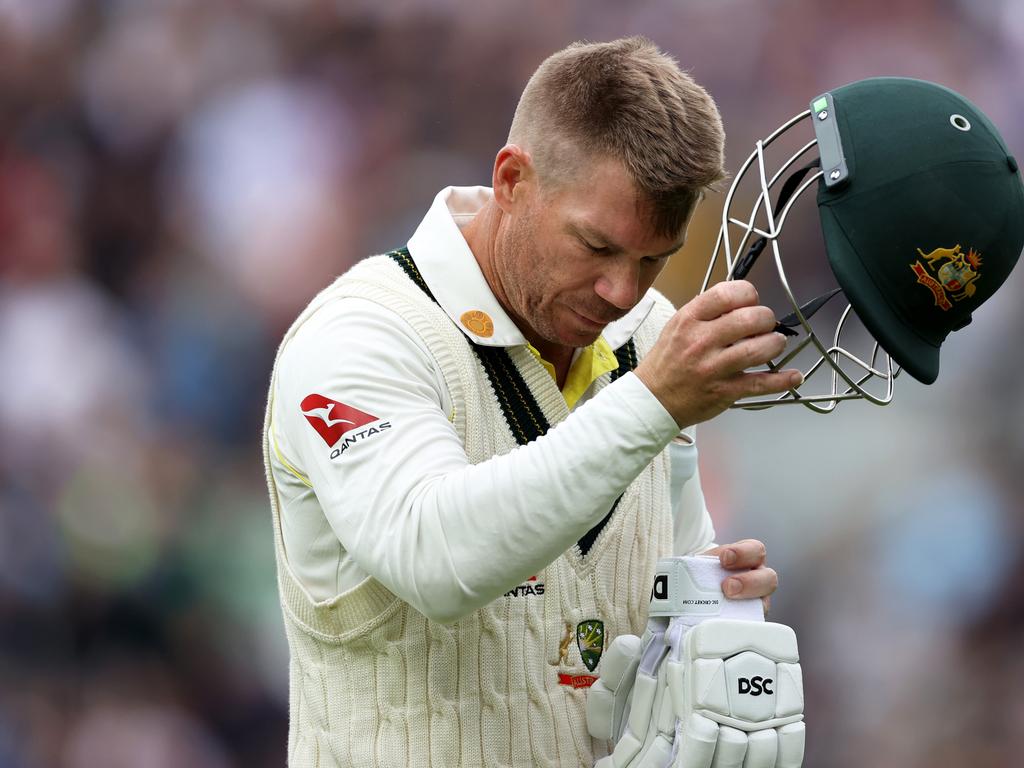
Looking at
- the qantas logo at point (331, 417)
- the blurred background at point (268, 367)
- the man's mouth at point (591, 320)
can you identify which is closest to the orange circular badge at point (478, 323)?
the man's mouth at point (591, 320)

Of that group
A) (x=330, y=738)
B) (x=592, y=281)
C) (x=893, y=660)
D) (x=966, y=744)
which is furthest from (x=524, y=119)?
(x=966, y=744)

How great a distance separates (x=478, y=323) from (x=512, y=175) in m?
0.21

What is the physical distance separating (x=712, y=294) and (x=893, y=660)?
2509mm

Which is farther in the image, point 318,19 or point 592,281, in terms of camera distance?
point 318,19

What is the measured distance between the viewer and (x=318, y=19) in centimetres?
366

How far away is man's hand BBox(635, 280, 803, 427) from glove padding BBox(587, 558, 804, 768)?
0.34 m

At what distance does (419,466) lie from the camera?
140 centimetres

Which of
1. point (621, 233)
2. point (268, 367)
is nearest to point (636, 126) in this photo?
point (621, 233)

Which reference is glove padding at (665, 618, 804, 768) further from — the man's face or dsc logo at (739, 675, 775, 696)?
the man's face

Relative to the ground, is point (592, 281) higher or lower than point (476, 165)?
lower

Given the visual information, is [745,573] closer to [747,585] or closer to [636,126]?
[747,585]

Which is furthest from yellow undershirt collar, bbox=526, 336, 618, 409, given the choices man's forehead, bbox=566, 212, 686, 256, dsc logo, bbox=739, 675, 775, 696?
dsc logo, bbox=739, 675, 775, 696

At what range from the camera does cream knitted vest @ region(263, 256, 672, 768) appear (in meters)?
1.64

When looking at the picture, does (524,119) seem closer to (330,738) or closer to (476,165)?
(330,738)
